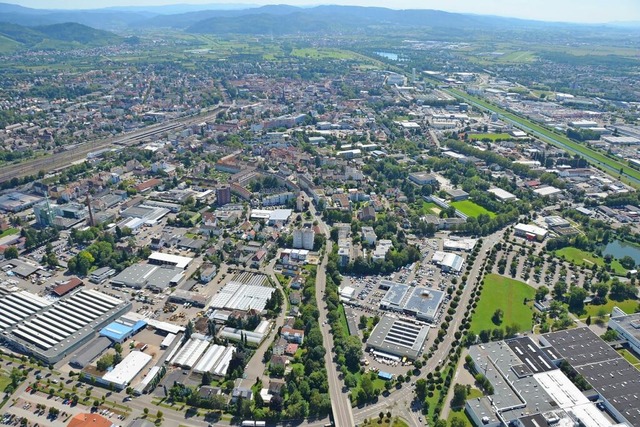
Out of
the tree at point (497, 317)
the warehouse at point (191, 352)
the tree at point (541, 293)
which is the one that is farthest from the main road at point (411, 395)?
the warehouse at point (191, 352)

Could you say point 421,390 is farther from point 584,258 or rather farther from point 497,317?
point 584,258

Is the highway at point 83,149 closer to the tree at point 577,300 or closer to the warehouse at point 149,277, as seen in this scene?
the warehouse at point 149,277

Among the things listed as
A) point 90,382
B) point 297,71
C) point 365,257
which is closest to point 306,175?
point 365,257

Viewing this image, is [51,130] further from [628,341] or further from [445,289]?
[628,341]

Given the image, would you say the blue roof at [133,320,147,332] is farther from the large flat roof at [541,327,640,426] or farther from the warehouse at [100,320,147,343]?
the large flat roof at [541,327,640,426]

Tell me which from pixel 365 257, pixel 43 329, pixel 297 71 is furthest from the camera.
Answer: pixel 297 71

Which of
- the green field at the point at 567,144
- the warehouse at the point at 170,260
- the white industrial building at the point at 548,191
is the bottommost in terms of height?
the warehouse at the point at 170,260
